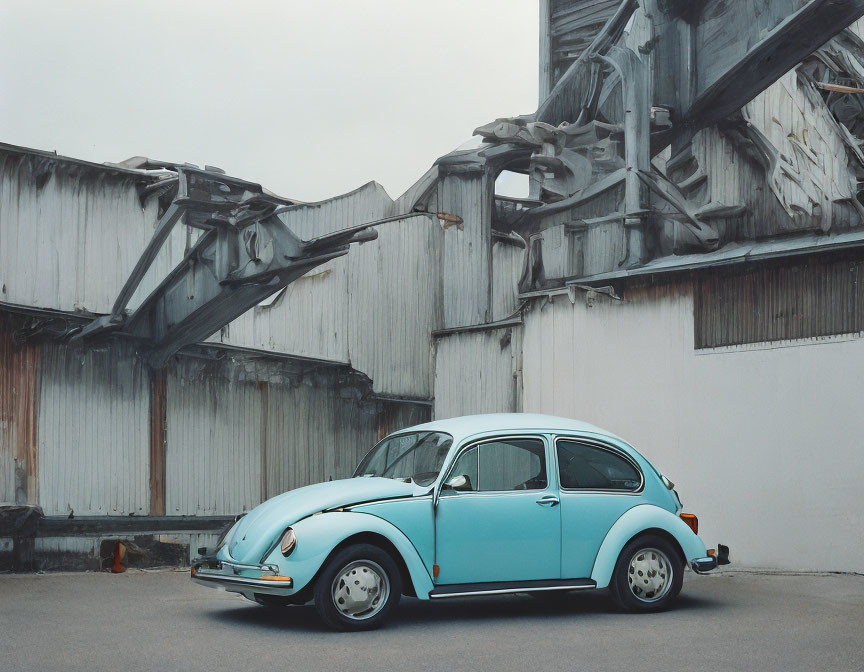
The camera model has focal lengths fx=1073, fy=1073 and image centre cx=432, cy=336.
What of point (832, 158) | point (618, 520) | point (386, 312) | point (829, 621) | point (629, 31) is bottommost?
point (829, 621)

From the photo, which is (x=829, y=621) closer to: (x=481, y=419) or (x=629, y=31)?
(x=481, y=419)

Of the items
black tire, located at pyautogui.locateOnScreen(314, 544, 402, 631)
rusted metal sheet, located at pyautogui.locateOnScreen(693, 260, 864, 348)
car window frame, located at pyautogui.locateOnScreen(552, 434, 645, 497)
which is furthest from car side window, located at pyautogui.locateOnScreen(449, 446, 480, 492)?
rusted metal sheet, located at pyautogui.locateOnScreen(693, 260, 864, 348)

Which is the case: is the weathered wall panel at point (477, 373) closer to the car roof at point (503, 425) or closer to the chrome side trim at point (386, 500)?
the car roof at point (503, 425)

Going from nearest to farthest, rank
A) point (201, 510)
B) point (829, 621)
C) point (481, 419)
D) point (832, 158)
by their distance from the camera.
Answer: point (829, 621) → point (481, 419) → point (832, 158) → point (201, 510)

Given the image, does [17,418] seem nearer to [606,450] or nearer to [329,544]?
[329,544]

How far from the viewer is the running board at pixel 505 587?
8062 millimetres

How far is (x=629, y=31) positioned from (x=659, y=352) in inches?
198

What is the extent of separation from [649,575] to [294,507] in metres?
2.96

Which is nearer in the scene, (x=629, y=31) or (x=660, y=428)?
(x=660, y=428)

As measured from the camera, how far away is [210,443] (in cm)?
A: 1445

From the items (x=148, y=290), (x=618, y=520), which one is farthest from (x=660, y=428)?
(x=148, y=290)

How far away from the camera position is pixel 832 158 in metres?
13.1

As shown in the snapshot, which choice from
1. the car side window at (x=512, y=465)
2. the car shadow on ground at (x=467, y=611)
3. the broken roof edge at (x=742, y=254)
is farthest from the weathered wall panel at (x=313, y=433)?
the car side window at (x=512, y=465)

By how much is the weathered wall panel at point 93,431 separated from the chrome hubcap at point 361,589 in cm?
631
